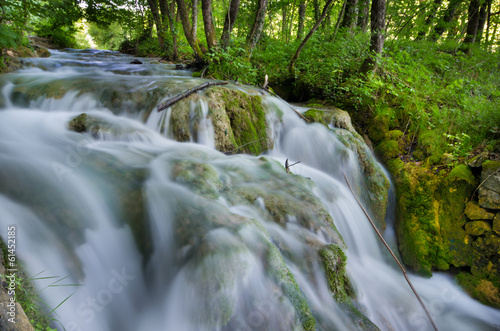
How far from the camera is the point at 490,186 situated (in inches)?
146

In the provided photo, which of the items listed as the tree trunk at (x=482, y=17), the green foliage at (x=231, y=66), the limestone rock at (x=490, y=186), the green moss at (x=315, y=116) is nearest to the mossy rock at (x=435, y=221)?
the limestone rock at (x=490, y=186)

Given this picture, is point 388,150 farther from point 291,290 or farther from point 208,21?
point 208,21

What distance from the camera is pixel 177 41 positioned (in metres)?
10.2

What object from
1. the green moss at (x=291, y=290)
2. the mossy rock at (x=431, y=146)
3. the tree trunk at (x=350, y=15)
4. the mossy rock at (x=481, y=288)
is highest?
the tree trunk at (x=350, y=15)

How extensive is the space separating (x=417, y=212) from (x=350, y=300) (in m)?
2.62

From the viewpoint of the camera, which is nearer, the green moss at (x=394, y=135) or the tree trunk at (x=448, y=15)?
the green moss at (x=394, y=135)

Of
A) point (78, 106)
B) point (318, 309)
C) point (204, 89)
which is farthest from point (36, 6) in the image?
point (318, 309)

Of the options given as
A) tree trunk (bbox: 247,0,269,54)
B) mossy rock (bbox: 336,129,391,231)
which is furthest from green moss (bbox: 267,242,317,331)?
tree trunk (bbox: 247,0,269,54)

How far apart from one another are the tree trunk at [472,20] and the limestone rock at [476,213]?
26.4ft

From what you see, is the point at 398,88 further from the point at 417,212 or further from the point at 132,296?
the point at 132,296

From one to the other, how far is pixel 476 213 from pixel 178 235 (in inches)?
164

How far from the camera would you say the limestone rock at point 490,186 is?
3.64 m

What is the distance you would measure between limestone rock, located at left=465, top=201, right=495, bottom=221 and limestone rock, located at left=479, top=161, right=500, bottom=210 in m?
0.07

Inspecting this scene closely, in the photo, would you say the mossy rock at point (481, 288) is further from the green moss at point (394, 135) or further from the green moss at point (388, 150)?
the green moss at point (394, 135)
